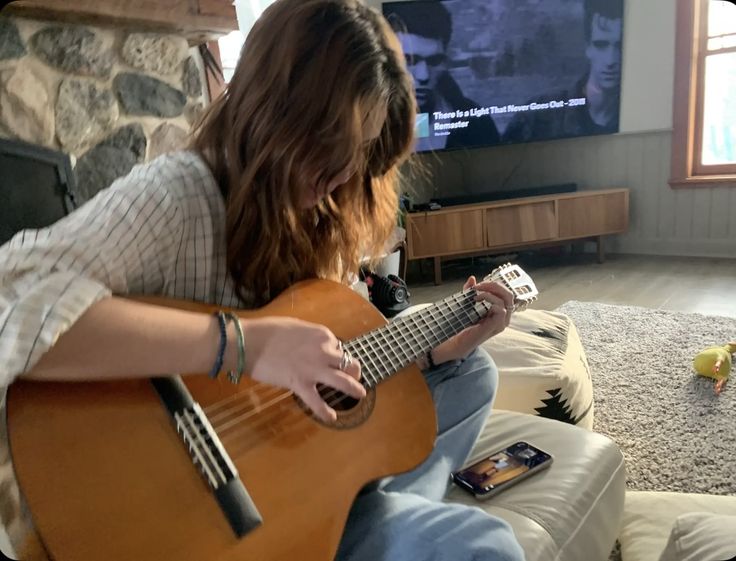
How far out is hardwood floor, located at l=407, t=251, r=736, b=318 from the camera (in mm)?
2672

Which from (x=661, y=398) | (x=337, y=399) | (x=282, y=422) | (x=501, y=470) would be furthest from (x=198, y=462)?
(x=661, y=398)

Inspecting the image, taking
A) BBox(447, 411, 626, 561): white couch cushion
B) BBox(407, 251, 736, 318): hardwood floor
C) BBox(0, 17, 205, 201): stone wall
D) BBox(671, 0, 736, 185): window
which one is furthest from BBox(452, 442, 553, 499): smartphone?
BBox(671, 0, 736, 185): window

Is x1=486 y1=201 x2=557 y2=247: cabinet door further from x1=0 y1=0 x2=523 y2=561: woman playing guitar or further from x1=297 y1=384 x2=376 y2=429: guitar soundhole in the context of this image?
x1=297 y1=384 x2=376 y2=429: guitar soundhole

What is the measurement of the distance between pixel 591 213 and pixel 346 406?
2.89 m

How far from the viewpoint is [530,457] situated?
0.99 metres

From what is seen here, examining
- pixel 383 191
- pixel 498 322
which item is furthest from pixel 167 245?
pixel 498 322

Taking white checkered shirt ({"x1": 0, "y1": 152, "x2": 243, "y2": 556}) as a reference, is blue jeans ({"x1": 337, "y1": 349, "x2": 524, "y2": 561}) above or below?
below

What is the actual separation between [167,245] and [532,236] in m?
2.86

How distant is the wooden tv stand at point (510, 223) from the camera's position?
10.9ft

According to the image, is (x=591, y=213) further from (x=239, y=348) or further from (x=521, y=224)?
(x=239, y=348)

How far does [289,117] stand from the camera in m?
0.77

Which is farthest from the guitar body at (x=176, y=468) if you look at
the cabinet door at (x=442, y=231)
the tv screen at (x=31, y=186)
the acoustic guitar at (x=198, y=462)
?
the cabinet door at (x=442, y=231)

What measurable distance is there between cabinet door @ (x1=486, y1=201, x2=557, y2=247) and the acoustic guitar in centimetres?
261

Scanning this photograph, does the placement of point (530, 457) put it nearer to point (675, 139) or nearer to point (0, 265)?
point (0, 265)
